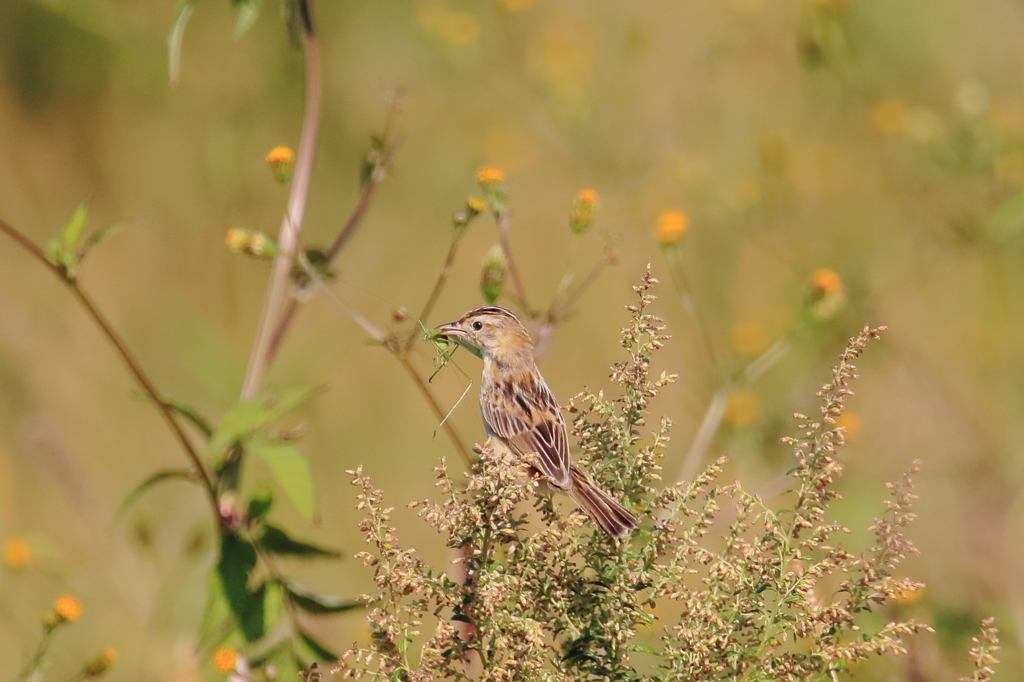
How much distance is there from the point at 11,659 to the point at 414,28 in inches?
195

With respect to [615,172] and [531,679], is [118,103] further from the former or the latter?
[531,679]

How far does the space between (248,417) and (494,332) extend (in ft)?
4.87

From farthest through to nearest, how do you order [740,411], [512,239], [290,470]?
[512,239] → [740,411] → [290,470]

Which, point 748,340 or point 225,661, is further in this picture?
point 748,340

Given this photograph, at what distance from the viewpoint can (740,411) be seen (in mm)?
4832

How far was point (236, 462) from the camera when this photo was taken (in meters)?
3.08

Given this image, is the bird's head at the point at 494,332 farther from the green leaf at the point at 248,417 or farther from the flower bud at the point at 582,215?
the green leaf at the point at 248,417

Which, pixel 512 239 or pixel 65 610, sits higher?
pixel 512 239

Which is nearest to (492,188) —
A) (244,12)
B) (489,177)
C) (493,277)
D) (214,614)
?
(489,177)

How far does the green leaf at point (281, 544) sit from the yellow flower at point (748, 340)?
120 inches

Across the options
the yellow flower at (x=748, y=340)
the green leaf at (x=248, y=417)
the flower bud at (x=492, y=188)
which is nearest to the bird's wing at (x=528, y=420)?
the flower bud at (x=492, y=188)

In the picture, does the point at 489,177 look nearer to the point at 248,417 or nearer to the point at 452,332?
the point at 452,332

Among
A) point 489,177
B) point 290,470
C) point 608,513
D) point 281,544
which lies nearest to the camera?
point 608,513

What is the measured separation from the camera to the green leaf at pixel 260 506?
10.1 feet
